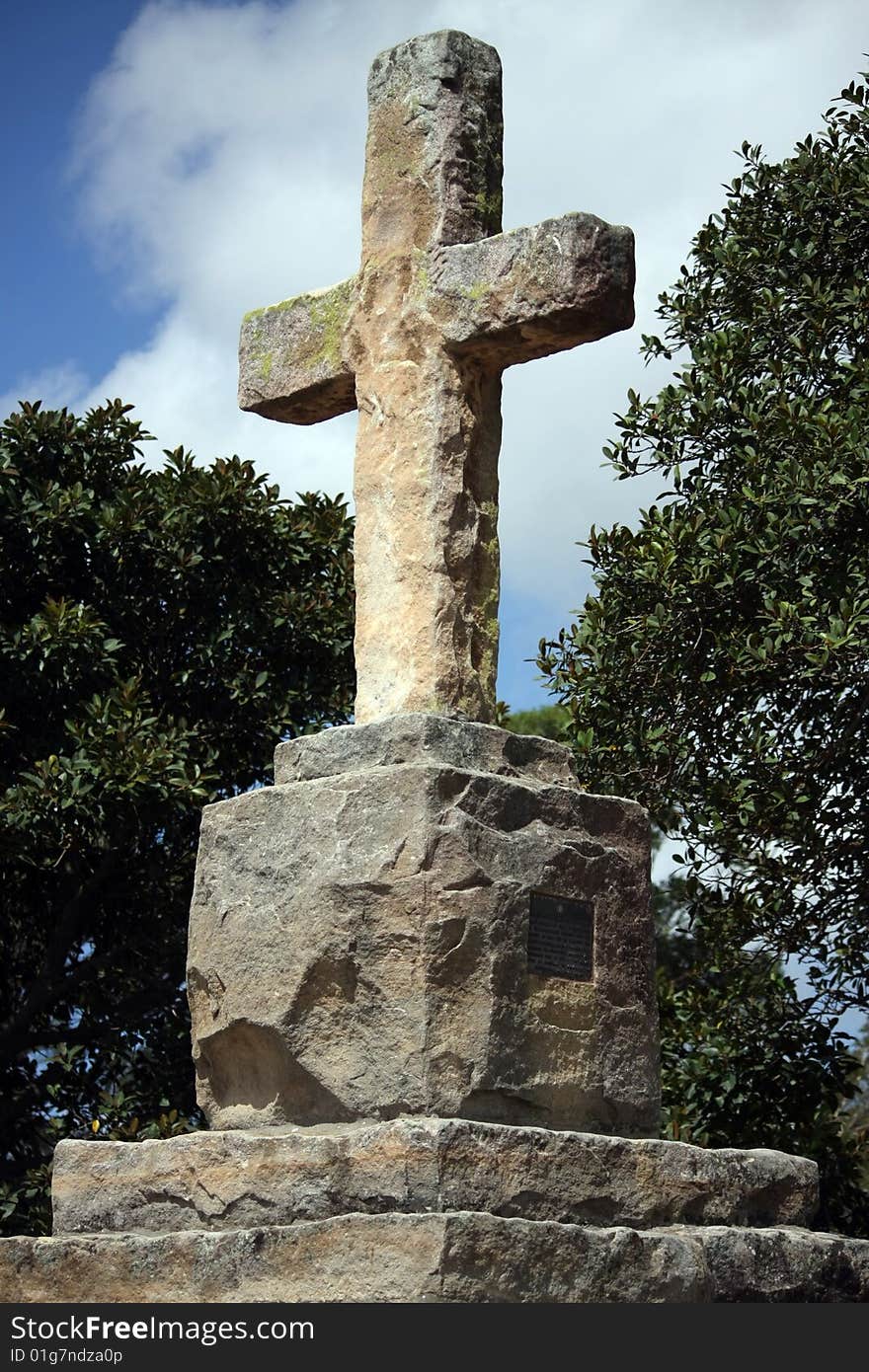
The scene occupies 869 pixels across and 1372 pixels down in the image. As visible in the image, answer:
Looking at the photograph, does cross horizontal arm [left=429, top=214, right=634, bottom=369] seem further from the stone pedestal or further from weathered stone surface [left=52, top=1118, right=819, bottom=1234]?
weathered stone surface [left=52, top=1118, right=819, bottom=1234]

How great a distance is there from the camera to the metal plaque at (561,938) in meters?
5.26

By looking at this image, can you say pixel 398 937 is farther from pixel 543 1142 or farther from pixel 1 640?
pixel 1 640

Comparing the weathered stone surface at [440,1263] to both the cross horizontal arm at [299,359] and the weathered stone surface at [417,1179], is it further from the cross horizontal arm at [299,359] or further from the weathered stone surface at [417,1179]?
the cross horizontal arm at [299,359]

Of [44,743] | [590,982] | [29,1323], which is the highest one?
[44,743]

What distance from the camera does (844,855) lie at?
9055 millimetres

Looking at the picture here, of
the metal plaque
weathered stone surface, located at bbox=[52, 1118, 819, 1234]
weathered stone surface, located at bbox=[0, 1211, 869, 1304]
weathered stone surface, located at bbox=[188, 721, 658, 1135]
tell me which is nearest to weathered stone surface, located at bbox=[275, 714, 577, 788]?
weathered stone surface, located at bbox=[188, 721, 658, 1135]

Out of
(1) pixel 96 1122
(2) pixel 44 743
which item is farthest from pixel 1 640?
(1) pixel 96 1122

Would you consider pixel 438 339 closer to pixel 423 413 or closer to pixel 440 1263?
pixel 423 413

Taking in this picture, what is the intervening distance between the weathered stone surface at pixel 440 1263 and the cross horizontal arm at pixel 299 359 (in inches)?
116

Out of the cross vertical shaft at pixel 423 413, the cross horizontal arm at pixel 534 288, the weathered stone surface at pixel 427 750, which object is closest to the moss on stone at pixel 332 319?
the cross vertical shaft at pixel 423 413

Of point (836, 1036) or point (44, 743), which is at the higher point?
point (44, 743)

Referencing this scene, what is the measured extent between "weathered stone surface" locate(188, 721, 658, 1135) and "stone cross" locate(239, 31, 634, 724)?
40cm

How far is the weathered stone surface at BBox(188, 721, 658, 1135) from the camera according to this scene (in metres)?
5.02

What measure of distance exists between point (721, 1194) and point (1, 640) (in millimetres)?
6467
